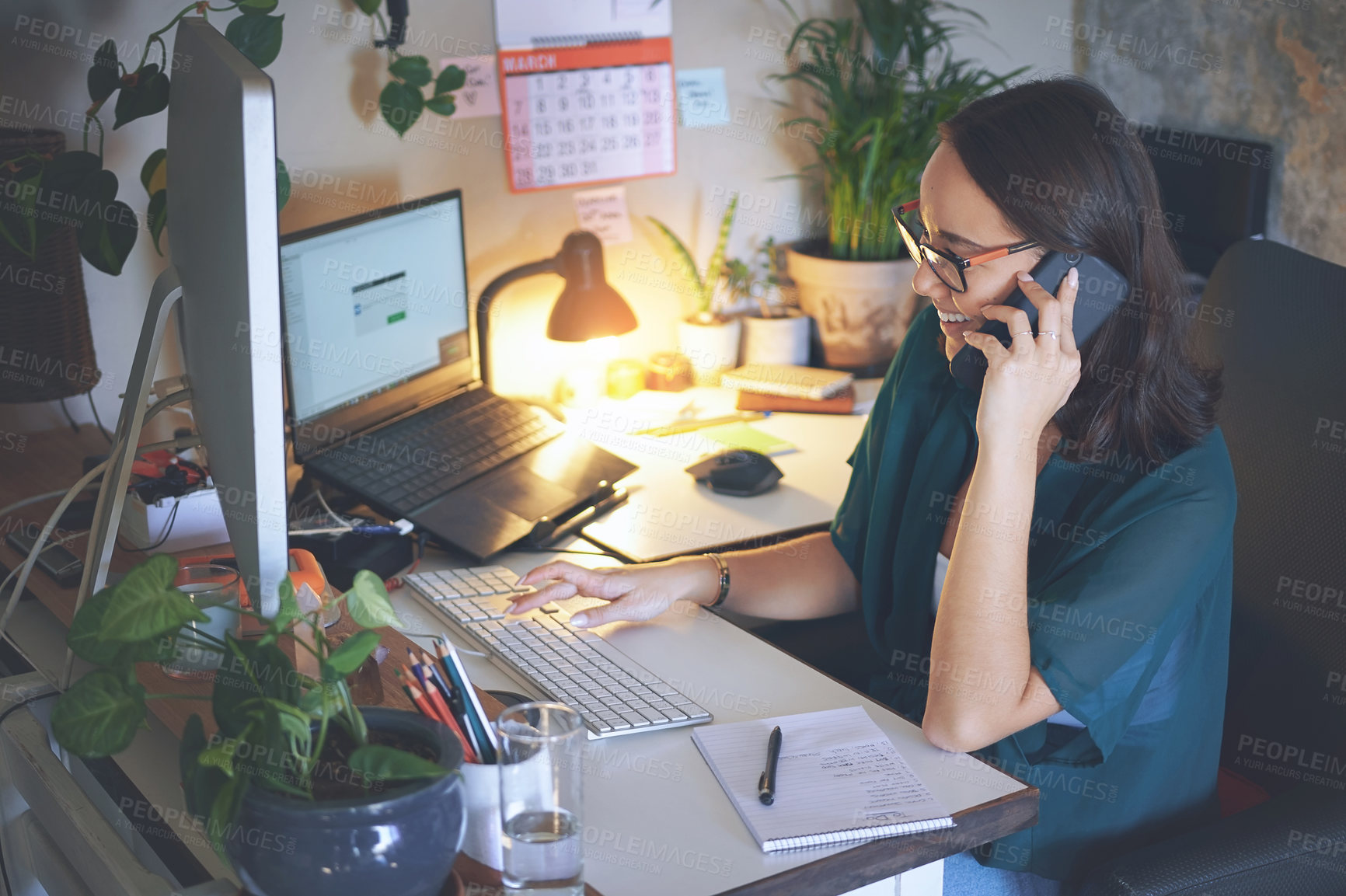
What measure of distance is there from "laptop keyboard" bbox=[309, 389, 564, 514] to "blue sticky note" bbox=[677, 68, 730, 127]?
2.15ft

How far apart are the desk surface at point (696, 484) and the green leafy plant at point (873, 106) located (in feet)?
1.34

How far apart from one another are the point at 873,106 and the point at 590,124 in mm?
555

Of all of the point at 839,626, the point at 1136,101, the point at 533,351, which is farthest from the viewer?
the point at 1136,101

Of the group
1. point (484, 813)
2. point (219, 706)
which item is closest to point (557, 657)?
point (484, 813)

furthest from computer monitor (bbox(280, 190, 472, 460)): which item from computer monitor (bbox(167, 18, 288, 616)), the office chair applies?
the office chair

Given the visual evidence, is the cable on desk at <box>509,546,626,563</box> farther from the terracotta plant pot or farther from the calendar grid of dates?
the terracotta plant pot

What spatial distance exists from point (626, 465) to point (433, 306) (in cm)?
37

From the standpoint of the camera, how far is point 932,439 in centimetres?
140

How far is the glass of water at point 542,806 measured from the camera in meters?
0.79

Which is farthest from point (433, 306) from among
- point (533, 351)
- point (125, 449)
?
point (125, 449)

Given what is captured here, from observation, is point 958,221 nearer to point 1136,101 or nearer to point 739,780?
point 739,780

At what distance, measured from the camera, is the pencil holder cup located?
2.63 feet

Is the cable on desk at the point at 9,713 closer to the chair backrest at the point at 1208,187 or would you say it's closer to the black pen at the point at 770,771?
the black pen at the point at 770,771

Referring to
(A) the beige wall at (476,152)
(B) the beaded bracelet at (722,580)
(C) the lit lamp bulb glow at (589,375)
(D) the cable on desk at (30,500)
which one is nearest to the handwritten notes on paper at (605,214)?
(A) the beige wall at (476,152)
